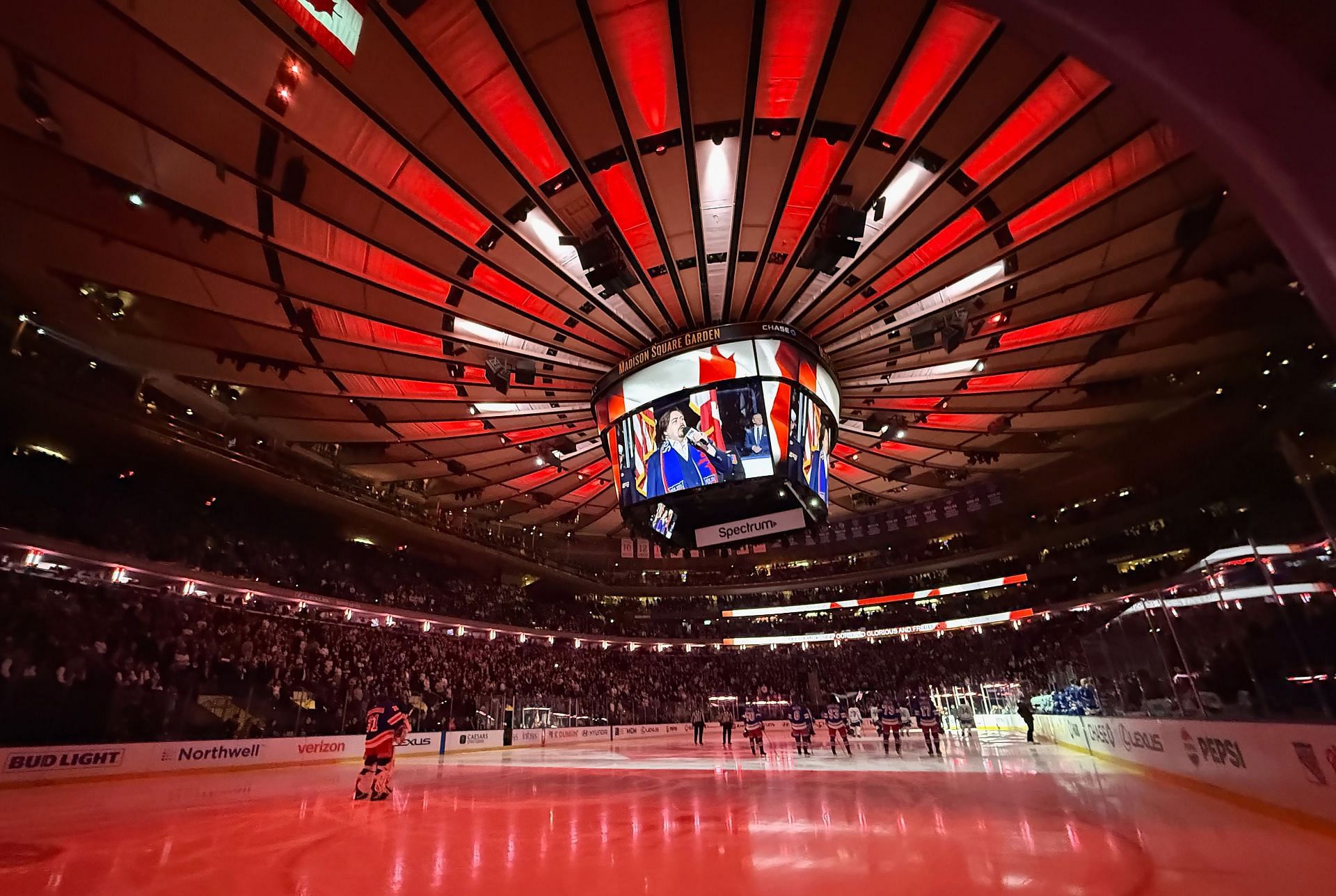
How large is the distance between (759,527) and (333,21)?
12819mm

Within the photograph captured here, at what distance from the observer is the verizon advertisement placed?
1570 cm

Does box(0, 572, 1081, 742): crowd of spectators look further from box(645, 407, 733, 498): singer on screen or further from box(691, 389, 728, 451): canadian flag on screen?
box(691, 389, 728, 451): canadian flag on screen

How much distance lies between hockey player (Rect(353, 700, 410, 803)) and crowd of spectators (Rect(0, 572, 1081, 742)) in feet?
31.8

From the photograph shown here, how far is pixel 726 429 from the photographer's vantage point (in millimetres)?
14125

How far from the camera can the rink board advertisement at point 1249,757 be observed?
7.21m

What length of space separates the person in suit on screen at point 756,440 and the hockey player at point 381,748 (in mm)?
8949

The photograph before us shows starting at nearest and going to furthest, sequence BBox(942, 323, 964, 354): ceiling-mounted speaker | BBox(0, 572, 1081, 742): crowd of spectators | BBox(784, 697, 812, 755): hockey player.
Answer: BBox(942, 323, 964, 354): ceiling-mounted speaker < BBox(0, 572, 1081, 742): crowd of spectators < BBox(784, 697, 812, 755): hockey player

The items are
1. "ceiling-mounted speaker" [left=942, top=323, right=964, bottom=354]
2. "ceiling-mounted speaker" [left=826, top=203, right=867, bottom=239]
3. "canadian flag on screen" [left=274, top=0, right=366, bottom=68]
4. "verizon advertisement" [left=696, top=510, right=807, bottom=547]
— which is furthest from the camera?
"verizon advertisement" [left=696, top=510, right=807, bottom=547]

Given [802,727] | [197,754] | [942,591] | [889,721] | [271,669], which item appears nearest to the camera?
[197,754]

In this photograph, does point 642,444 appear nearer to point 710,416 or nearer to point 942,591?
point 710,416

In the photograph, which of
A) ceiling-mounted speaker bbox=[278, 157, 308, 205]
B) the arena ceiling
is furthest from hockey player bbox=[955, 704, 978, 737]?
ceiling-mounted speaker bbox=[278, 157, 308, 205]

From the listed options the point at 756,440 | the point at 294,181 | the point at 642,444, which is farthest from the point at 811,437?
the point at 294,181

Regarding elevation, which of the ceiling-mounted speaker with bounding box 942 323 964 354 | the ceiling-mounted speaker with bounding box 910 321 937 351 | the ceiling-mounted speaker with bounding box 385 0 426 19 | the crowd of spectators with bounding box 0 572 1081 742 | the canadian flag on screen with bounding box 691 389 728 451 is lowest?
the crowd of spectators with bounding box 0 572 1081 742

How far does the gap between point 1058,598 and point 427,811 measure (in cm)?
4155
